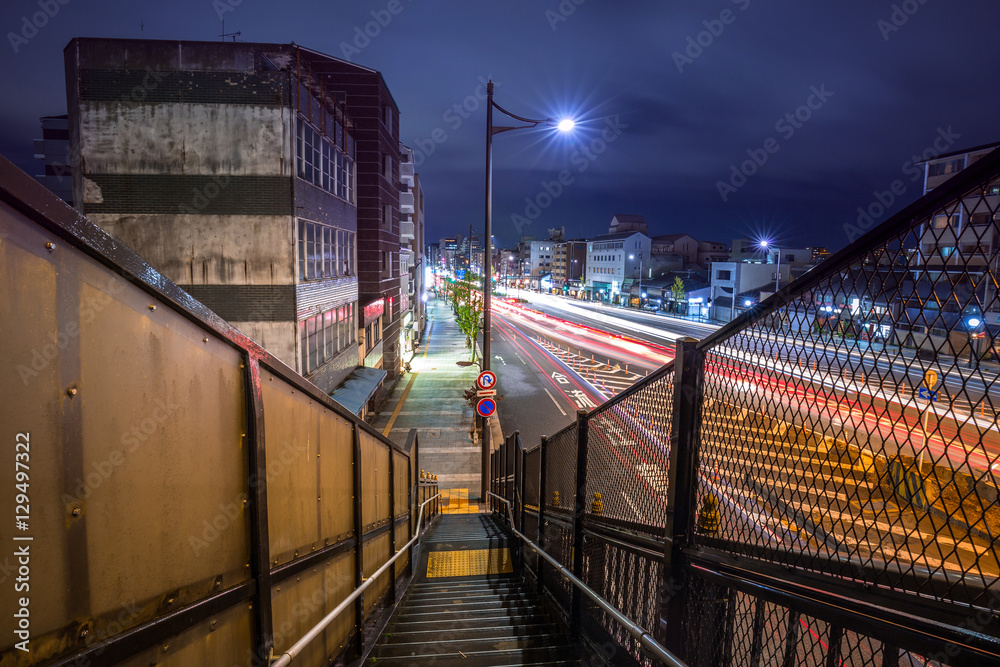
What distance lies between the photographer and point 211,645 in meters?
2.51

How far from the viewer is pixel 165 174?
13.7 meters

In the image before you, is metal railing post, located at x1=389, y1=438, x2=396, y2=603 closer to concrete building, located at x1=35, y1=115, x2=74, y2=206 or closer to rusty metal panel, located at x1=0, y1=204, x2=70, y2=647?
rusty metal panel, located at x1=0, y1=204, x2=70, y2=647

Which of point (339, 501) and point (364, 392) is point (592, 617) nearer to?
point (339, 501)

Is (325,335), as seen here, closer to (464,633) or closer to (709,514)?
(464,633)

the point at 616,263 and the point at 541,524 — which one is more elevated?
the point at 616,263

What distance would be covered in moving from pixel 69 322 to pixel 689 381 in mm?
3045

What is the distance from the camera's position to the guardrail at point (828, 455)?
192cm

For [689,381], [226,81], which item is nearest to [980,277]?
[689,381]

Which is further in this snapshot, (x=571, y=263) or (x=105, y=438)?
(x=571, y=263)

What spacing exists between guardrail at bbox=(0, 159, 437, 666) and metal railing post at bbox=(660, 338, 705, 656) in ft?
7.97

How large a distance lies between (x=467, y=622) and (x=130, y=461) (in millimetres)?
4753

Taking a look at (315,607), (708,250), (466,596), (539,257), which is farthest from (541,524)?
(539,257)

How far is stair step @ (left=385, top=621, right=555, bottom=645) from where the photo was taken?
531 cm

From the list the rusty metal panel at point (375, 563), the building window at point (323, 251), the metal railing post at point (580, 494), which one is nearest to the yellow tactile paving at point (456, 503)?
the building window at point (323, 251)
